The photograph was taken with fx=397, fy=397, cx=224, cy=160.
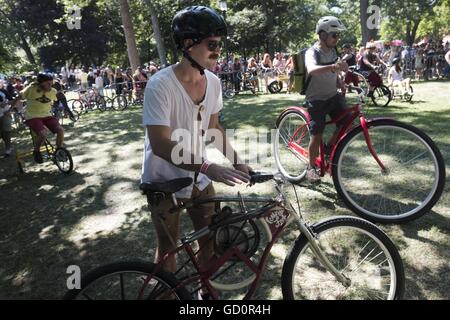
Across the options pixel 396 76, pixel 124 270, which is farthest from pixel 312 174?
pixel 396 76

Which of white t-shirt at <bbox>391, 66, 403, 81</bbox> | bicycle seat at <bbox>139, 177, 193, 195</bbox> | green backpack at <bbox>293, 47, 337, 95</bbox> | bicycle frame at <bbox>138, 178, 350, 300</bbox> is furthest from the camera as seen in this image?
white t-shirt at <bbox>391, 66, 403, 81</bbox>

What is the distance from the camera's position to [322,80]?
15.8ft

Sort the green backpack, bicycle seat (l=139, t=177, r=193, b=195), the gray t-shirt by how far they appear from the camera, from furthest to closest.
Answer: the green backpack
the gray t-shirt
bicycle seat (l=139, t=177, r=193, b=195)

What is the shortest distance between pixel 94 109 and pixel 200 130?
1701 centimetres

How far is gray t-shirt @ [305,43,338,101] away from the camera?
187 inches

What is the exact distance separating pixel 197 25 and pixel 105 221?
3566 mm

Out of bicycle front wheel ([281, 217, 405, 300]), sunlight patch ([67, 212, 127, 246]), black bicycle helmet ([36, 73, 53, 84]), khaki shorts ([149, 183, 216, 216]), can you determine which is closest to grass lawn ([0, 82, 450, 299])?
sunlight patch ([67, 212, 127, 246])

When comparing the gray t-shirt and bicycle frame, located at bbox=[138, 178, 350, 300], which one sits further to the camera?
the gray t-shirt

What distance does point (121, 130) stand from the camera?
11.8 metres

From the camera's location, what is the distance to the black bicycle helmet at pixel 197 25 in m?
2.34

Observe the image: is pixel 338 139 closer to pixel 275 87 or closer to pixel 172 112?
pixel 172 112

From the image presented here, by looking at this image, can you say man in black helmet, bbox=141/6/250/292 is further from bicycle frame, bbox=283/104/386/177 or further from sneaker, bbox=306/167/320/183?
sneaker, bbox=306/167/320/183

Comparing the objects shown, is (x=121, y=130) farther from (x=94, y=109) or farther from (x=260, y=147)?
(x=94, y=109)

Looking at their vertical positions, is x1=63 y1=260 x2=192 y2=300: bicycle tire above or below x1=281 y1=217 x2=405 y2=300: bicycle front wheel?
above
